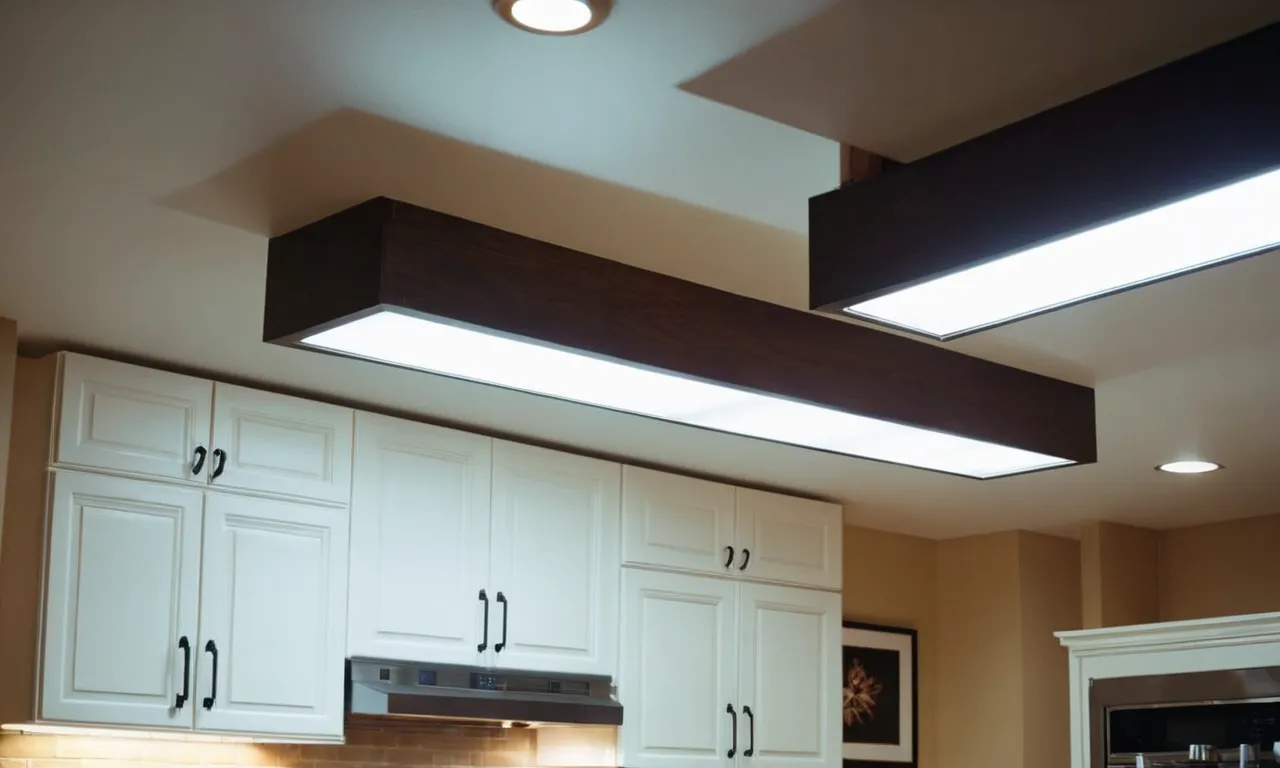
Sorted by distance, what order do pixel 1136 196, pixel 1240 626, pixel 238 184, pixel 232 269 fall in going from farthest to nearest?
1. pixel 1240 626
2. pixel 232 269
3. pixel 238 184
4. pixel 1136 196

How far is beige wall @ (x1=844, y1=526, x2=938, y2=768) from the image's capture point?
5859mm

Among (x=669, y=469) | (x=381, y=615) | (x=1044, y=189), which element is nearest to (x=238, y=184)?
(x=1044, y=189)

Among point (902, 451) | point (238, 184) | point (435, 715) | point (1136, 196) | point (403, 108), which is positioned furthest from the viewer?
point (435, 715)

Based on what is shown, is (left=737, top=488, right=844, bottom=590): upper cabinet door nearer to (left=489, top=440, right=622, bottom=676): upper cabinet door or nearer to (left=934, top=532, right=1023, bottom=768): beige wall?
(left=489, top=440, right=622, bottom=676): upper cabinet door

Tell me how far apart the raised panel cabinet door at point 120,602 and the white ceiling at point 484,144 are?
1.27 ft

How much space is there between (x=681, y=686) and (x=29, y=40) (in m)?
3.25

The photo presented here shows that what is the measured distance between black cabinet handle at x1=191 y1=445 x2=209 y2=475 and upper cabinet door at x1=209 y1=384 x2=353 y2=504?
3 centimetres

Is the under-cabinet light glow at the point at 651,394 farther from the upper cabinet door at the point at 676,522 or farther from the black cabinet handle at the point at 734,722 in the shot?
the black cabinet handle at the point at 734,722

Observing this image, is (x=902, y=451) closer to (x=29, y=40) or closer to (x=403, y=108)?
(x=403, y=108)

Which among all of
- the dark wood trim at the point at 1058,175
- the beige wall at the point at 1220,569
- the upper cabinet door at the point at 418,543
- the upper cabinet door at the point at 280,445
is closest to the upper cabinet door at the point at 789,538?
the upper cabinet door at the point at 418,543

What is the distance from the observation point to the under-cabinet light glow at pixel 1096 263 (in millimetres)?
2051

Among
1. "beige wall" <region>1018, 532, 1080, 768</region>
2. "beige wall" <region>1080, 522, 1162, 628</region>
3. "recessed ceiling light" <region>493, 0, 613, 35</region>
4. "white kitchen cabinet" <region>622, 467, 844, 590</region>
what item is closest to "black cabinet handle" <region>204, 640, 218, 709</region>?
"white kitchen cabinet" <region>622, 467, 844, 590</region>

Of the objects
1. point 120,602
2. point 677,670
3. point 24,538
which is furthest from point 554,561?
point 24,538

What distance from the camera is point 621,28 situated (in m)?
2.10
